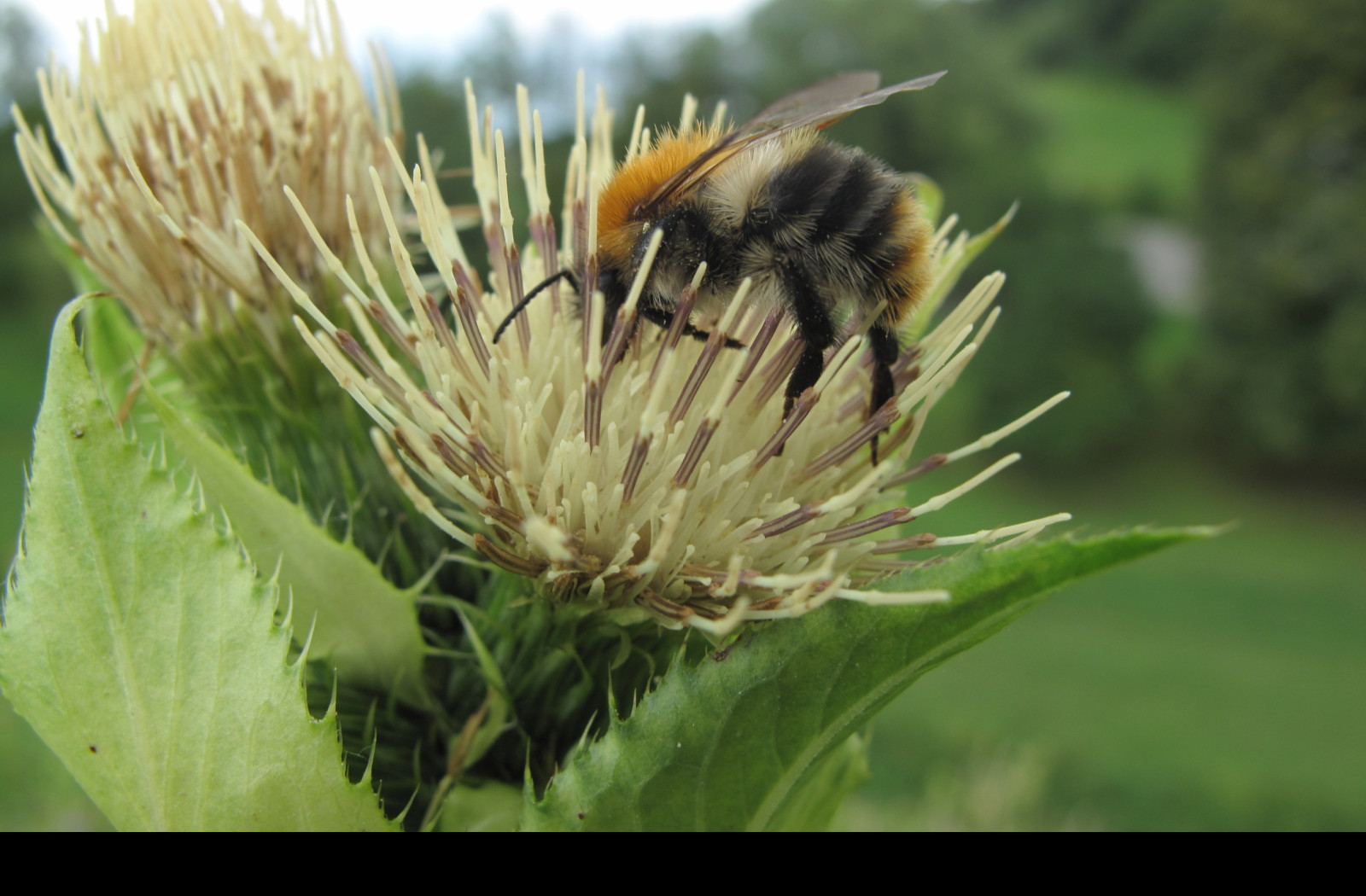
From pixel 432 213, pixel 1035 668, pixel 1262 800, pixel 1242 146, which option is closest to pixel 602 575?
pixel 432 213

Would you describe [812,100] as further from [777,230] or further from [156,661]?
[156,661]

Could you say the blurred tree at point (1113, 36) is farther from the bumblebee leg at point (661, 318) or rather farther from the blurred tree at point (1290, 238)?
the bumblebee leg at point (661, 318)

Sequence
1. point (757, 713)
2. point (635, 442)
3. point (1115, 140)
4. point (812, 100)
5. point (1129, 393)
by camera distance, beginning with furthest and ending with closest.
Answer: point (1115, 140)
point (1129, 393)
point (812, 100)
point (635, 442)
point (757, 713)

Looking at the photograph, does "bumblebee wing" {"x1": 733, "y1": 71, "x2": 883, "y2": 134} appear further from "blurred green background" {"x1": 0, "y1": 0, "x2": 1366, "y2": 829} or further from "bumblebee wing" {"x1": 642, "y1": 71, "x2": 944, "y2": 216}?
"blurred green background" {"x1": 0, "y1": 0, "x2": 1366, "y2": 829}

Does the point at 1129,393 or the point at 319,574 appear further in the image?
the point at 1129,393

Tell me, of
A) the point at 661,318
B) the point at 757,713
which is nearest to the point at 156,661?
the point at 757,713

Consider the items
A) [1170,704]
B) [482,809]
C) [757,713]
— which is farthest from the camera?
[1170,704]
